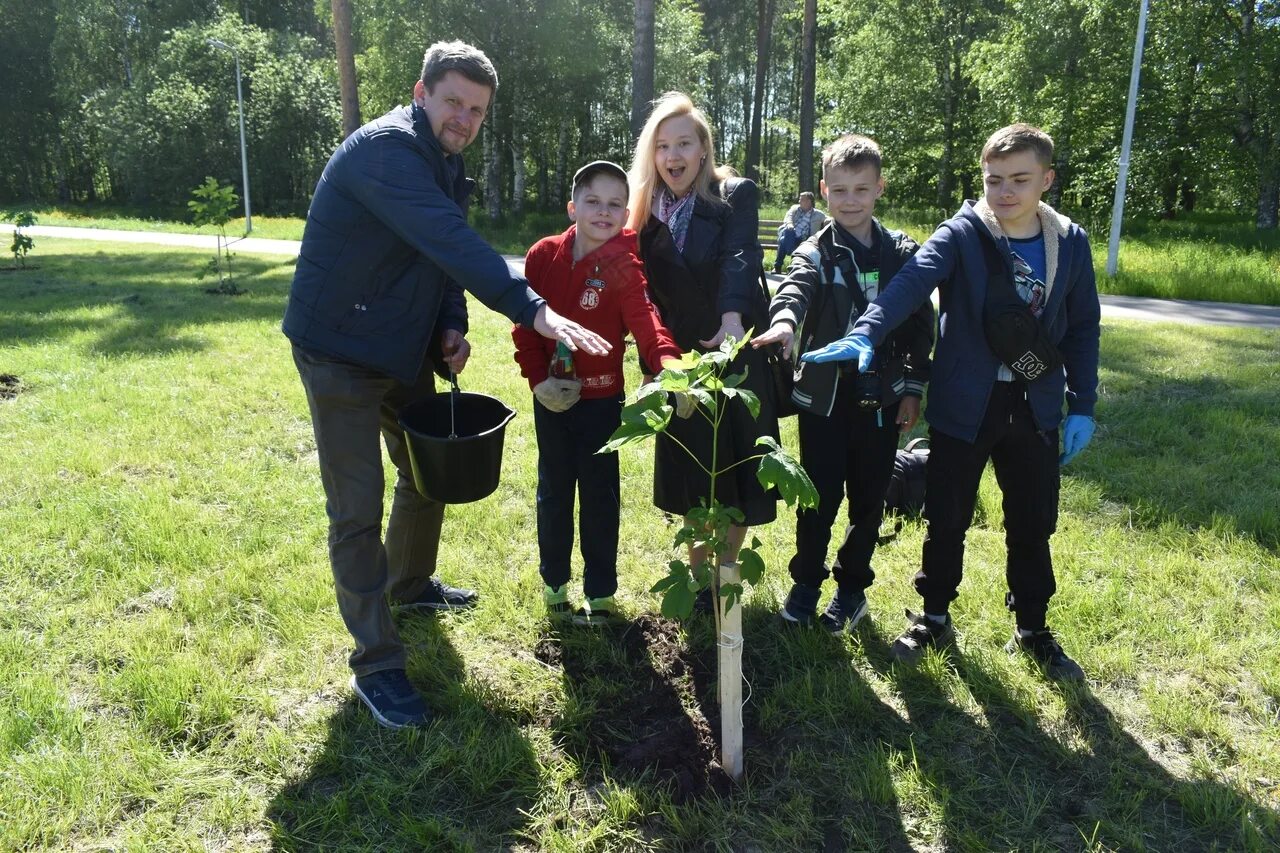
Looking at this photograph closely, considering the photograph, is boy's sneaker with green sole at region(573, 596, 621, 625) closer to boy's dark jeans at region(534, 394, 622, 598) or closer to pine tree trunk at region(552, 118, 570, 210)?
boy's dark jeans at region(534, 394, 622, 598)

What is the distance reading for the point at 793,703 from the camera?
9.16ft

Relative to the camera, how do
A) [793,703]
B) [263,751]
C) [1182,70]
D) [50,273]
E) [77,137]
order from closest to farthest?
[263,751]
[793,703]
[50,273]
[1182,70]
[77,137]

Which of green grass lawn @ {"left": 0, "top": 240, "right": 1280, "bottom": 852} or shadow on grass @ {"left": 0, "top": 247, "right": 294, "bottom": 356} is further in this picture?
shadow on grass @ {"left": 0, "top": 247, "right": 294, "bottom": 356}

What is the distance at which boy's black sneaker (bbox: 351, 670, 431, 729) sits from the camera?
2.70 meters

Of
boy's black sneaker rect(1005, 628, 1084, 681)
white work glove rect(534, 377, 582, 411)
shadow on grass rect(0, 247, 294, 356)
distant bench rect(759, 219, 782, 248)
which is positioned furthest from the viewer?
distant bench rect(759, 219, 782, 248)

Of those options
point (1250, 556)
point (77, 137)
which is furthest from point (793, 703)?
point (77, 137)

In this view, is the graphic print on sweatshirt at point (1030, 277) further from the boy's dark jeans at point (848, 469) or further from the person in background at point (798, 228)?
the person in background at point (798, 228)

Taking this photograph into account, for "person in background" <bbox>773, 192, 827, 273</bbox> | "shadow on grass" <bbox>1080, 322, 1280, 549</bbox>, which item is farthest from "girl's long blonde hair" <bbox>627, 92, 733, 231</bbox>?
"shadow on grass" <bbox>1080, 322, 1280, 549</bbox>

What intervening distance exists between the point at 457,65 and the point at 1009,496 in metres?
2.37

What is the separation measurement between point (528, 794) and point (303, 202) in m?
37.4

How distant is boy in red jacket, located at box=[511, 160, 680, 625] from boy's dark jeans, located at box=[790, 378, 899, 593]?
64 centimetres

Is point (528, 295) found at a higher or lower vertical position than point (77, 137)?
lower

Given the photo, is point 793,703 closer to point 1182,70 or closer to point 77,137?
point 1182,70

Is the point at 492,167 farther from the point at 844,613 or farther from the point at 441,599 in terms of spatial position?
the point at 844,613
